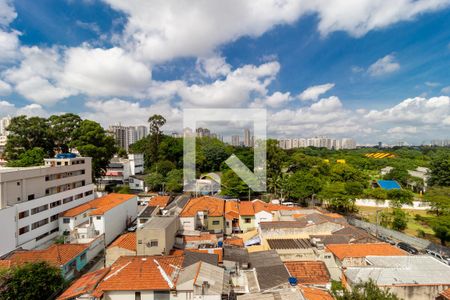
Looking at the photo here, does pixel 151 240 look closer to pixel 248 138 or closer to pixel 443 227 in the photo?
pixel 443 227

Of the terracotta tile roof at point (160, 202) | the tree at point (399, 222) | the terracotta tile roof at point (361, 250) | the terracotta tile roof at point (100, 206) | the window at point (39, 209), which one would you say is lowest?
the tree at point (399, 222)

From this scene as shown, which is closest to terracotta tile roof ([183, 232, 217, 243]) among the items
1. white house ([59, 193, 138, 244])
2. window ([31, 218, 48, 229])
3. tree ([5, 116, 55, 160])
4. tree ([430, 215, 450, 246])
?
white house ([59, 193, 138, 244])

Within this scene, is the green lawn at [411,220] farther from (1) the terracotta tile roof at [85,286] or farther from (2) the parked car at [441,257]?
(1) the terracotta tile roof at [85,286]

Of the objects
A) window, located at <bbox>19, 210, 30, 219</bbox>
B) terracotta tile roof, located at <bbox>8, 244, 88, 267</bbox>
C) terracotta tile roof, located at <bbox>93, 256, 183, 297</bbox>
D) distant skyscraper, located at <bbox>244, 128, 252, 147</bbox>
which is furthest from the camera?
distant skyscraper, located at <bbox>244, 128, 252, 147</bbox>

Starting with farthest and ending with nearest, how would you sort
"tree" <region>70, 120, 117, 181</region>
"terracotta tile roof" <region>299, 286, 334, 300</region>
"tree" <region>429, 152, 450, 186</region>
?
"tree" <region>429, 152, 450, 186</region> → "tree" <region>70, 120, 117, 181</region> → "terracotta tile roof" <region>299, 286, 334, 300</region>

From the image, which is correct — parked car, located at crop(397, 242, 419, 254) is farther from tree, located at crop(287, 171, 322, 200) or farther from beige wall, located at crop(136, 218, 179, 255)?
beige wall, located at crop(136, 218, 179, 255)

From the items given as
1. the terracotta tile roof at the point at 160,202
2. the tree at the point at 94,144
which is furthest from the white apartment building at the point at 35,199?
the terracotta tile roof at the point at 160,202

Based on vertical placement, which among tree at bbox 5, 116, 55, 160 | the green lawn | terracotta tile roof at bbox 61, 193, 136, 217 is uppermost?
tree at bbox 5, 116, 55, 160
